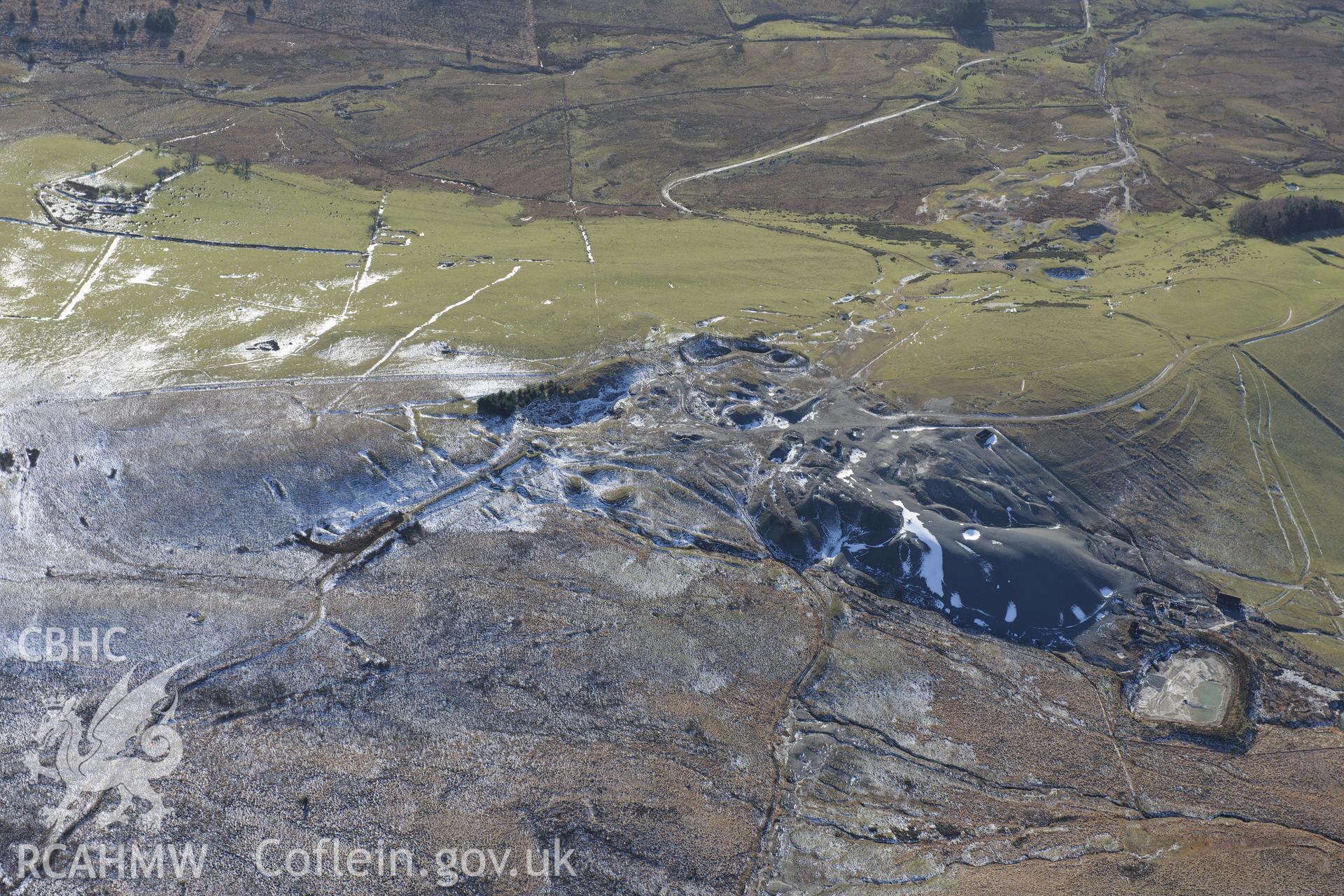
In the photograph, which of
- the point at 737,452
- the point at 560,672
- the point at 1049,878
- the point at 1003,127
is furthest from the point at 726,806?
the point at 1003,127

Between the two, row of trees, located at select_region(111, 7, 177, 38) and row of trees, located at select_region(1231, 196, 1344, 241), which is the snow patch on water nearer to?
row of trees, located at select_region(1231, 196, 1344, 241)

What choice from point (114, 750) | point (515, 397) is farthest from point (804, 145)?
point (114, 750)

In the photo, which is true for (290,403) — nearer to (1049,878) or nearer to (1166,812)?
(1049,878)

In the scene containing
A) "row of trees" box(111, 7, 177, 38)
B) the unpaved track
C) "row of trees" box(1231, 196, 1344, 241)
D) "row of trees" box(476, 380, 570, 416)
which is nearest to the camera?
"row of trees" box(476, 380, 570, 416)

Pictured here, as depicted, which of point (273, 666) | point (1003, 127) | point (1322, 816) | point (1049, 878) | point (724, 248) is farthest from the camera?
point (1003, 127)

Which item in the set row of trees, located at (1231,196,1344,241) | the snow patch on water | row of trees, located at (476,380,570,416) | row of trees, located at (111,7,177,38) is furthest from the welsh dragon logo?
row of trees, located at (111,7,177,38)

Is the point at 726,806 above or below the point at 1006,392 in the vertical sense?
below
